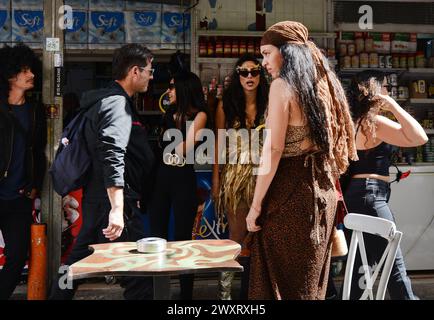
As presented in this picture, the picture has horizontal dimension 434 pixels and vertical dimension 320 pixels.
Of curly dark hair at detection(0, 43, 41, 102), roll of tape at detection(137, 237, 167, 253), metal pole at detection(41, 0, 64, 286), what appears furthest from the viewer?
metal pole at detection(41, 0, 64, 286)

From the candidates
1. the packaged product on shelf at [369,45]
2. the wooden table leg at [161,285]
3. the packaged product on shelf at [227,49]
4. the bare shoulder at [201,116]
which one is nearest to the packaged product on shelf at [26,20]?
the packaged product on shelf at [227,49]

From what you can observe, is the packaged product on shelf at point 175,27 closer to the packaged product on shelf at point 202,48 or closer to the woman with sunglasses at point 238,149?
the packaged product on shelf at point 202,48

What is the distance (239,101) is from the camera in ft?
12.6

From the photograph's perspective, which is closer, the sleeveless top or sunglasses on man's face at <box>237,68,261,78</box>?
the sleeveless top

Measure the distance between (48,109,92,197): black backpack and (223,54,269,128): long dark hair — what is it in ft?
3.95

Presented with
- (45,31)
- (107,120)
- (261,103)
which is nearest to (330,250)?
(107,120)

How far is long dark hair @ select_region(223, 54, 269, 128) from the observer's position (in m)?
3.79

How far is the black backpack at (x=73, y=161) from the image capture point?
9.43 feet

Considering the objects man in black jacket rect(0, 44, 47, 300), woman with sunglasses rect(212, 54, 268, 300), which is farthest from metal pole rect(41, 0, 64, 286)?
woman with sunglasses rect(212, 54, 268, 300)

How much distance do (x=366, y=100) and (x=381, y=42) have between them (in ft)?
10.0

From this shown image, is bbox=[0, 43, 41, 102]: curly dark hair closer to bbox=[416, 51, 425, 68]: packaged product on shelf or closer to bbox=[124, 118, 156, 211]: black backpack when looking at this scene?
bbox=[124, 118, 156, 211]: black backpack

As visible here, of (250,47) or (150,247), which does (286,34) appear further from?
(250,47)

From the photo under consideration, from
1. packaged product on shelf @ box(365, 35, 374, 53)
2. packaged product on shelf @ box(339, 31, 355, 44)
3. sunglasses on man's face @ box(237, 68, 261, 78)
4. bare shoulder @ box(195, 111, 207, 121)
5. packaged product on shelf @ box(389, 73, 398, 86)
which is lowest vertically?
bare shoulder @ box(195, 111, 207, 121)

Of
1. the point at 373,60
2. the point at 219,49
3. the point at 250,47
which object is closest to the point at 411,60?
the point at 373,60
